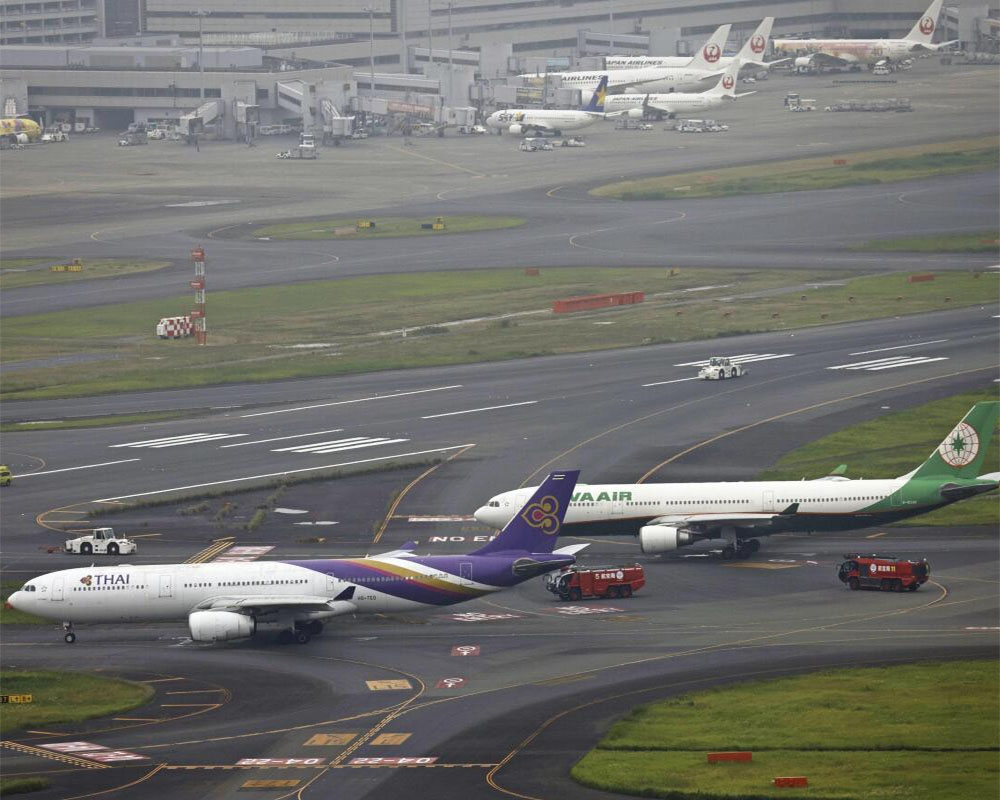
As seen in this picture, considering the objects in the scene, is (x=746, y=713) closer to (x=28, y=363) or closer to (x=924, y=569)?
(x=924, y=569)

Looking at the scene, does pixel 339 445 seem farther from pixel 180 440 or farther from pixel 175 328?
pixel 175 328

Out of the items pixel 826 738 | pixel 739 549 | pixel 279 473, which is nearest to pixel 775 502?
pixel 739 549

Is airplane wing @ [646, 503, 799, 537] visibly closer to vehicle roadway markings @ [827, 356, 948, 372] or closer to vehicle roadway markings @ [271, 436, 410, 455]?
vehicle roadway markings @ [271, 436, 410, 455]

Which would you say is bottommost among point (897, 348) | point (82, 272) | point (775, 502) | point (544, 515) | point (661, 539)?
point (661, 539)

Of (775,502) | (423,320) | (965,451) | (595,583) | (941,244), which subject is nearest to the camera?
(595,583)

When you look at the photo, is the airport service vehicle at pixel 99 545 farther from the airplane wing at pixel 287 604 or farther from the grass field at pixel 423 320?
the grass field at pixel 423 320
